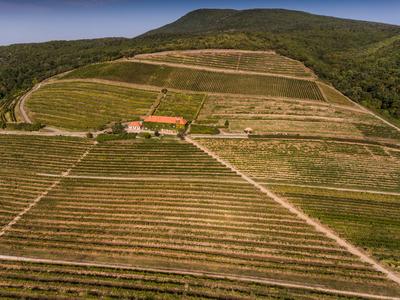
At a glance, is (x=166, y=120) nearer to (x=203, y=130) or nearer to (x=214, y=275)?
(x=203, y=130)

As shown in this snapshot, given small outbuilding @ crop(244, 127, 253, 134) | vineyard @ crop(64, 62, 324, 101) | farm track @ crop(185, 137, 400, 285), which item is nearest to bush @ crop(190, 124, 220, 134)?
small outbuilding @ crop(244, 127, 253, 134)

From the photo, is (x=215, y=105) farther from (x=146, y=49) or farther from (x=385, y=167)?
(x=146, y=49)

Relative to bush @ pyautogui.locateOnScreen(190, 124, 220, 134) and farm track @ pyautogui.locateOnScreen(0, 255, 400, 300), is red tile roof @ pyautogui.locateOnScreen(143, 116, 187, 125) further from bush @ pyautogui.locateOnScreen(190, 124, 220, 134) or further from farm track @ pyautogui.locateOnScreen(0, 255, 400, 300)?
farm track @ pyautogui.locateOnScreen(0, 255, 400, 300)

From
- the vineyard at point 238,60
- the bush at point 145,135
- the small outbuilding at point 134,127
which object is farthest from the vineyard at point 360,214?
the vineyard at point 238,60

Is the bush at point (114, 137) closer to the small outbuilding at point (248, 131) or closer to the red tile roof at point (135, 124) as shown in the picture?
the red tile roof at point (135, 124)

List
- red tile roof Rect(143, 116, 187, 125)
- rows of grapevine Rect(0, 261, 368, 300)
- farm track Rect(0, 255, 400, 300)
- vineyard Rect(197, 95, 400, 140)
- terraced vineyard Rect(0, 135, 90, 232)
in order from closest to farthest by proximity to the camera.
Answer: rows of grapevine Rect(0, 261, 368, 300) < farm track Rect(0, 255, 400, 300) < terraced vineyard Rect(0, 135, 90, 232) < vineyard Rect(197, 95, 400, 140) < red tile roof Rect(143, 116, 187, 125)

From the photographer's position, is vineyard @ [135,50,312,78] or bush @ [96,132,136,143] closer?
bush @ [96,132,136,143]
